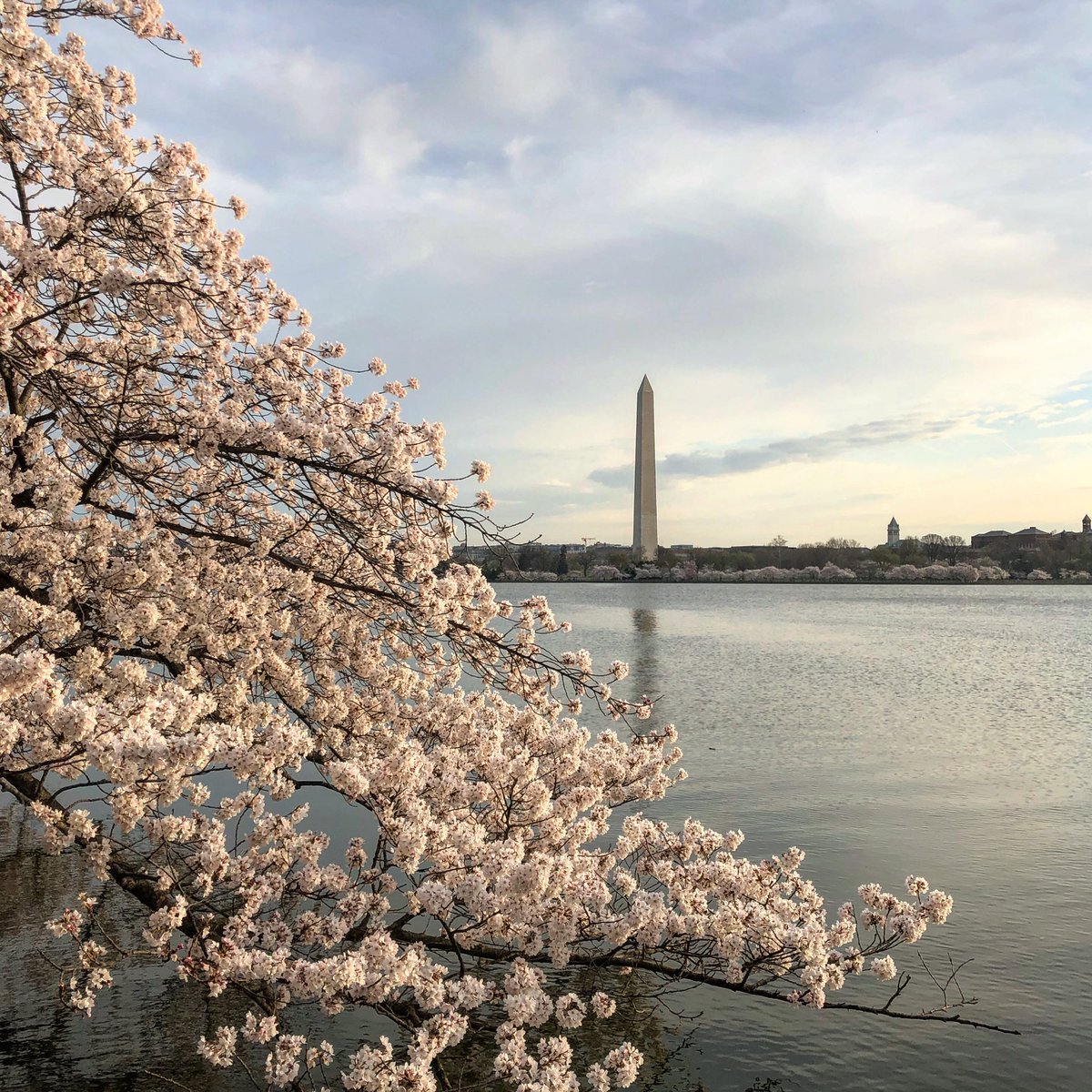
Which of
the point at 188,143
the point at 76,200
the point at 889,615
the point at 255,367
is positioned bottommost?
the point at 889,615

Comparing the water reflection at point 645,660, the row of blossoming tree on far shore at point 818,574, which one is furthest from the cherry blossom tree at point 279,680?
the row of blossoming tree on far shore at point 818,574

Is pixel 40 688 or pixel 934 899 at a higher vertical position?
pixel 40 688

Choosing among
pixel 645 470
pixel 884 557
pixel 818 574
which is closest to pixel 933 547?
pixel 884 557

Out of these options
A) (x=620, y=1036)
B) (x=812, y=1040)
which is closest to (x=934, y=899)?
(x=812, y=1040)

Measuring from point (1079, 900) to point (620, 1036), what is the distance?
538 cm

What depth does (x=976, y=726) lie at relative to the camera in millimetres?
19188

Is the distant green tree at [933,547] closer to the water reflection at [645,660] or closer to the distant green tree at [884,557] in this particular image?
the distant green tree at [884,557]

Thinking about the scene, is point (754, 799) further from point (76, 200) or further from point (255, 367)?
point (76, 200)

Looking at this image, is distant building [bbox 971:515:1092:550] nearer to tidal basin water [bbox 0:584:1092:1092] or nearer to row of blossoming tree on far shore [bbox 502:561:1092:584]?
row of blossoming tree on far shore [bbox 502:561:1092:584]

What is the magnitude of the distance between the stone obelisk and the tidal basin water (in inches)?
1710

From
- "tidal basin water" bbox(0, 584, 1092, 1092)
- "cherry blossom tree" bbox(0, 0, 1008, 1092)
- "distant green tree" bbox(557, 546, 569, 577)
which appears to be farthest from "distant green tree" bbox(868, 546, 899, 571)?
"cherry blossom tree" bbox(0, 0, 1008, 1092)

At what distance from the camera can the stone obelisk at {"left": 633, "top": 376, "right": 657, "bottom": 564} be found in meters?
70.9

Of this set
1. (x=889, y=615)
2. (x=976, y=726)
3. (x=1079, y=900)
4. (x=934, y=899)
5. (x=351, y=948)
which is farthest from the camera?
(x=889, y=615)

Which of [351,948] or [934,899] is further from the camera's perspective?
[934,899]
